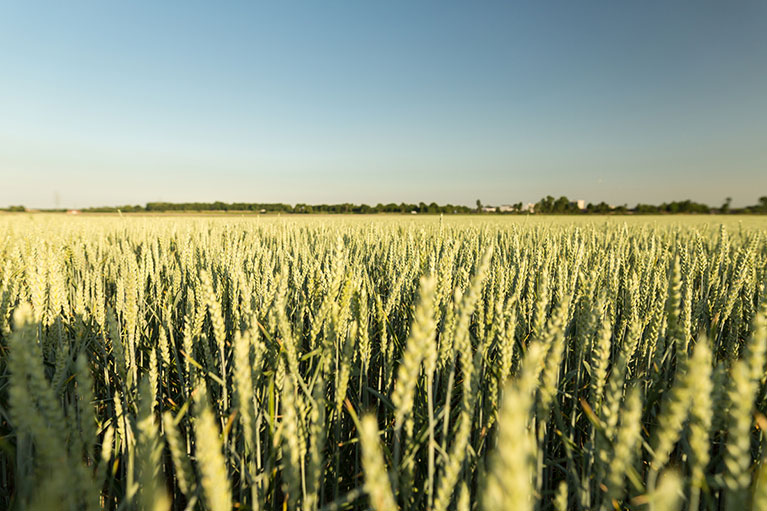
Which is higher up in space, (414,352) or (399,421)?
(414,352)

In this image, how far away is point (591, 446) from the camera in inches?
29.6

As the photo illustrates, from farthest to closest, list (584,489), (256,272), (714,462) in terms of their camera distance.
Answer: (256,272) < (714,462) < (584,489)

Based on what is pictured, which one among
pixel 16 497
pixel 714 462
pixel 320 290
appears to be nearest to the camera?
pixel 16 497

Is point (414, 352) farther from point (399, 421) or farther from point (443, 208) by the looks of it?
point (443, 208)

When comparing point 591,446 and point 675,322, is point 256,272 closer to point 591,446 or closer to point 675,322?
point 591,446

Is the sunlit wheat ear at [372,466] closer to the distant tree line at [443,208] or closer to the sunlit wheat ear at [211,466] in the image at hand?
the sunlit wheat ear at [211,466]

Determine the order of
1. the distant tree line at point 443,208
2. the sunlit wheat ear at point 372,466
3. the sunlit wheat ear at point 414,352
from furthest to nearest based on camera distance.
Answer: the distant tree line at point 443,208 → the sunlit wheat ear at point 414,352 → the sunlit wheat ear at point 372,466

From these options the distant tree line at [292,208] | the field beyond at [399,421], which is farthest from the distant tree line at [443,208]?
the field beyond at [399,421]

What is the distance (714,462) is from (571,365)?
77 centimetres

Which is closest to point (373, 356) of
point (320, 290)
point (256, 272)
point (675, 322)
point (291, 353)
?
point (320, 290)

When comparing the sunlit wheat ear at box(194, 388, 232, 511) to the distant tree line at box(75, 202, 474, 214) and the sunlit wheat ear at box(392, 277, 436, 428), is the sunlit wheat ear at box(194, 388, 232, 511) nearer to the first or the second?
the sunlit wheat ear at box(392, 277, 436, 428)

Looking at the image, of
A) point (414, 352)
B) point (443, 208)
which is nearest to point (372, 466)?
point (414, 352)

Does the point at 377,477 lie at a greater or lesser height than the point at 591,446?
greater

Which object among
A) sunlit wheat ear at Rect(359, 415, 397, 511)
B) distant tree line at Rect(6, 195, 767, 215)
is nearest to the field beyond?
sunlit wheat ear at Rect(359, 415, 397, 511)
